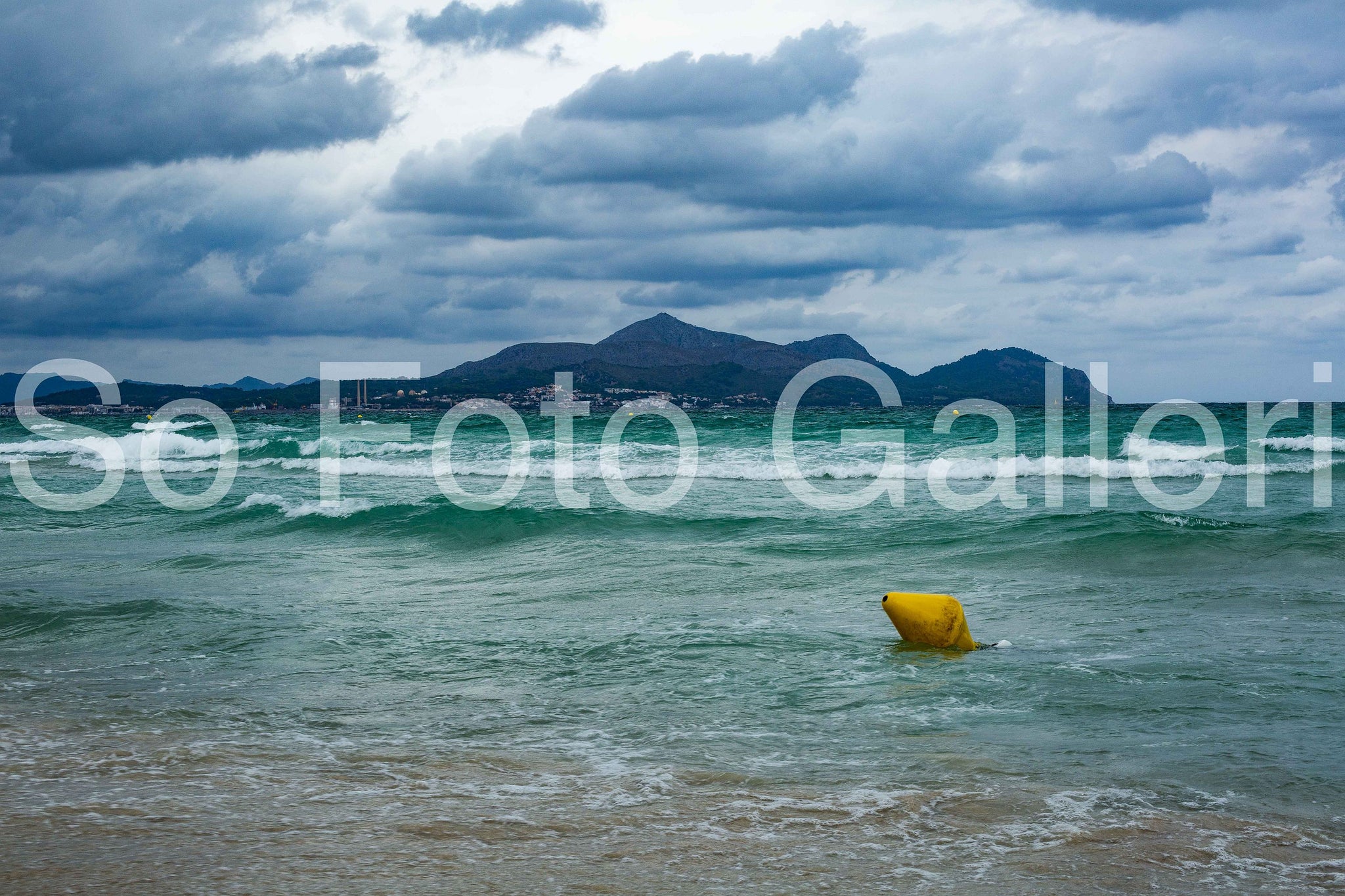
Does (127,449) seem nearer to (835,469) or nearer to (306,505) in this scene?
(306,505)

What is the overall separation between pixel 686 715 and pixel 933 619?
2635mm

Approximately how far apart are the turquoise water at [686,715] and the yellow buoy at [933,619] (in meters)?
0.18

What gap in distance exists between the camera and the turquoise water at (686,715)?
434 centimetres

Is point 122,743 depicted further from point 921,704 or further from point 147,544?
point 147,544

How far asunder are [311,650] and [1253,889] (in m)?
6.97

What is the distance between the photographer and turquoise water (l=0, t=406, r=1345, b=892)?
434 centimetres

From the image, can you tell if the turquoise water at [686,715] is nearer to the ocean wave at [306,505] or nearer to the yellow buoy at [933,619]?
the yellow buoy at [933,619]

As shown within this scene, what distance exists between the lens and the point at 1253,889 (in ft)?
13.3

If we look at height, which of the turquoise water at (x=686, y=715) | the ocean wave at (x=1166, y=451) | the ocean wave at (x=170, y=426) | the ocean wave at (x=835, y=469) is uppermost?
the ocean wave at (x=170, y=426)

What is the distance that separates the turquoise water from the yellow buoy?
7.1 inches

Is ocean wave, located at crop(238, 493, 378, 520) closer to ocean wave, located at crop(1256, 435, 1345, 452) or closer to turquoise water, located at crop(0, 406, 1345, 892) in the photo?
turquoise water, located at crop(0, 406, 1345, 892)

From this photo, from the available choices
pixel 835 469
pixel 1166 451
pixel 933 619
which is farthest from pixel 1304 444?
pixel 933 619

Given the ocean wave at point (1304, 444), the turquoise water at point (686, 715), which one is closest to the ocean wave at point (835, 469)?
the ocean wave at point (1304, 444)

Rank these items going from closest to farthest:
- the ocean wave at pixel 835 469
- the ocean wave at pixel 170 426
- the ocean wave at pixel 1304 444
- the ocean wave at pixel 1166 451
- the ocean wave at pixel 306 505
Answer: the ocean wave at pixel 306 505 → the ocean wave at pixel 835 469 → the ocean wave at pixel 1166 451 → the ocean wave at pixel 1304 444 → the ocean wave at pixel 170 426
